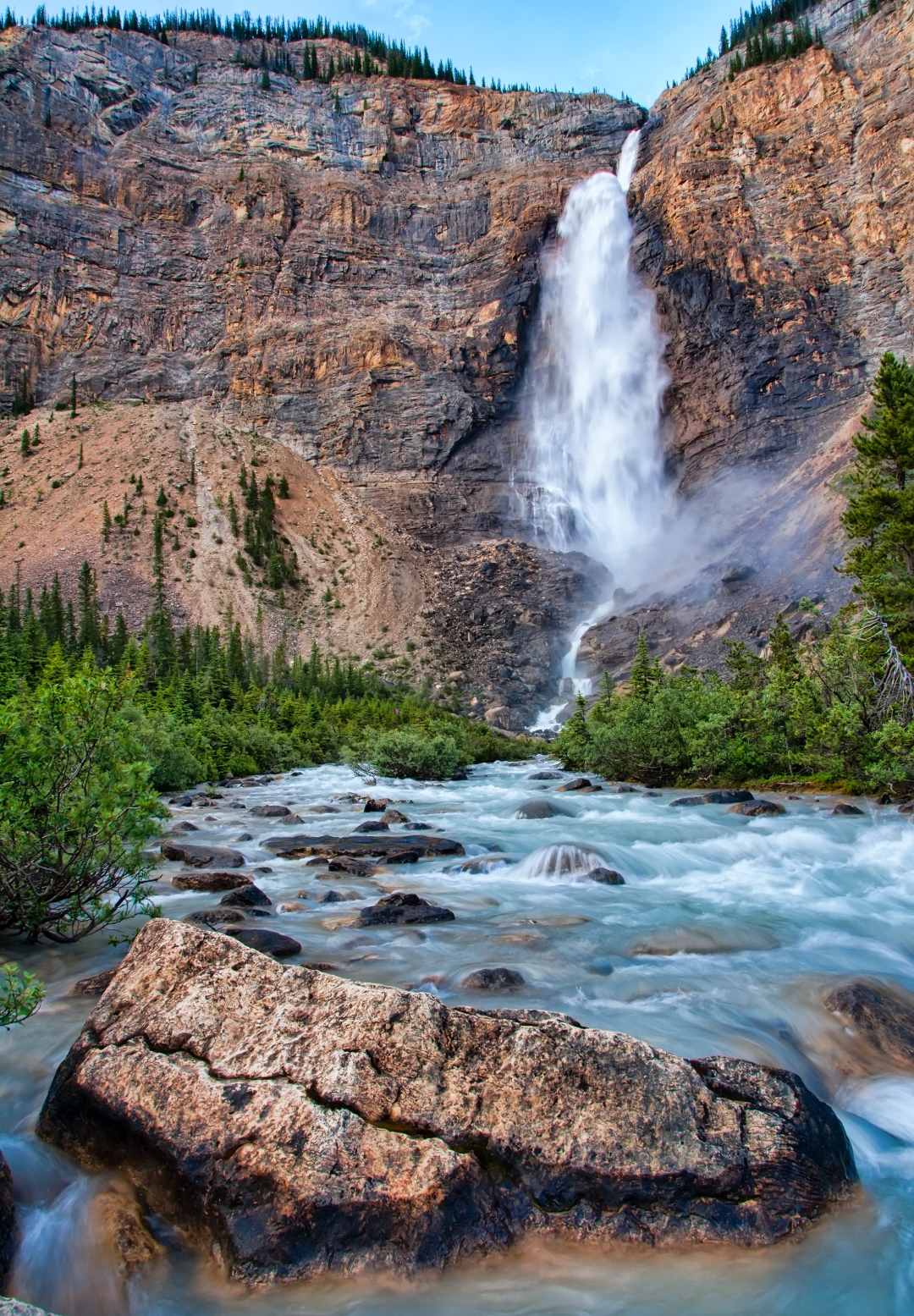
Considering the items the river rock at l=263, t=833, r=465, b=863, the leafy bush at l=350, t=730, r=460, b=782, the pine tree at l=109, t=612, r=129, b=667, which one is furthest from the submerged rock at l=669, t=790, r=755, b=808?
the pine tree at l=109, t=612, r=129, b=667

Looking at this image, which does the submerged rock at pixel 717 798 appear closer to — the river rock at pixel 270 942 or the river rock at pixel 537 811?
the river rock at pixel 537 811

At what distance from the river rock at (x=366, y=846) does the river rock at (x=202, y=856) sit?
805 mm

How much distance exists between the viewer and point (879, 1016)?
5.63 m

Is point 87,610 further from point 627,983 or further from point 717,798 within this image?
point 627,983

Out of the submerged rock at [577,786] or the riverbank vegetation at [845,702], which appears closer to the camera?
the riverbank vegetation at [845,702]

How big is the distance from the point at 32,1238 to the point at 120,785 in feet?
10.7

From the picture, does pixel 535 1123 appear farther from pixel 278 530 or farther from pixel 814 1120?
pixel 278 530

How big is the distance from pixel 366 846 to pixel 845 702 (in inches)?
432

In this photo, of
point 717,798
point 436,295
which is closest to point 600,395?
point 436,295

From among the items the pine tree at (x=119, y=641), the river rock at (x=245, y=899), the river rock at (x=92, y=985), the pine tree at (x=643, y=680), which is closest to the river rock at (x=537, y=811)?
the pine tree at (x=643, y=680)

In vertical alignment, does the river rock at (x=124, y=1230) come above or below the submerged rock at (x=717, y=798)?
above

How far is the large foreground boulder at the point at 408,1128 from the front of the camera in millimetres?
3078

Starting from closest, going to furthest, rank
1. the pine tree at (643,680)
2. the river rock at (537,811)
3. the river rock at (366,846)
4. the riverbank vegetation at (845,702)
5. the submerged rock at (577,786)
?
the river rock at (366,846) < the riverbank vegetation at (845,702) < the river rock at (537,811) < the submerged rock at (577,786) < the pine tree at (643,680)

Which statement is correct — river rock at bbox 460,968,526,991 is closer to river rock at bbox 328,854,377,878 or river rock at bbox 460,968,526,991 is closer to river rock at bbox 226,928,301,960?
river rock at bbox 226,928,301,960
